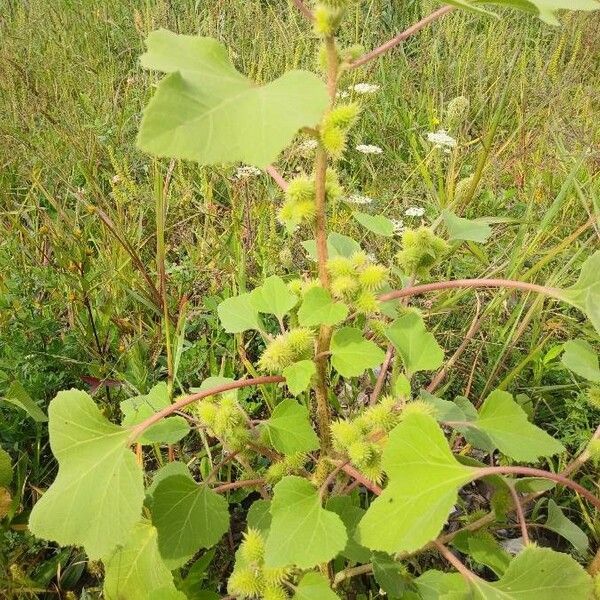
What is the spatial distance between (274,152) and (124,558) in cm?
75

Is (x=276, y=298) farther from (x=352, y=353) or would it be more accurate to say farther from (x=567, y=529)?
(x=567, y=529)

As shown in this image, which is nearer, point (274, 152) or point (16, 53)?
point (274, 152)

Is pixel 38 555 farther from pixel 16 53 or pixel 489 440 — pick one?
pixel 16 53

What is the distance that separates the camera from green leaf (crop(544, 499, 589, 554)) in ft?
3.42

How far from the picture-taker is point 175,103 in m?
0.55

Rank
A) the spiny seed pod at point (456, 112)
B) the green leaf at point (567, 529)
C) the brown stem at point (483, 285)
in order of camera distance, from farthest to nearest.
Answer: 1. the spiny seed pod at point (456, 112)
2. the green leaf at point (567, 529)
3. the brown stem at point (483, 285)

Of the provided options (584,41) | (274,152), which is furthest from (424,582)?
(584,41)

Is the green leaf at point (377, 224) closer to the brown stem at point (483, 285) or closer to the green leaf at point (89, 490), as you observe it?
the brown stem at point (483, 285)

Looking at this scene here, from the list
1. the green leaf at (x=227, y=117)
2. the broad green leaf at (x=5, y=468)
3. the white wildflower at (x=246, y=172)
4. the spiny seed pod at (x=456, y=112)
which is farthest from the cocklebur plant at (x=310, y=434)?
the spiny seed pod at (x=456, y=112)

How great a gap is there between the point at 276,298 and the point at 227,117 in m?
0.47

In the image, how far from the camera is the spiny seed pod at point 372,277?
0.88m

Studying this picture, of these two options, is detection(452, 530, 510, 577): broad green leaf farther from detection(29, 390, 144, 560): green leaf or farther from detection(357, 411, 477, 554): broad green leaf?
detection(29, 390, 144, 560): green leaf

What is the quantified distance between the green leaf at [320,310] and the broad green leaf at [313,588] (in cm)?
36

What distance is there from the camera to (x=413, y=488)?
734 millimetres
